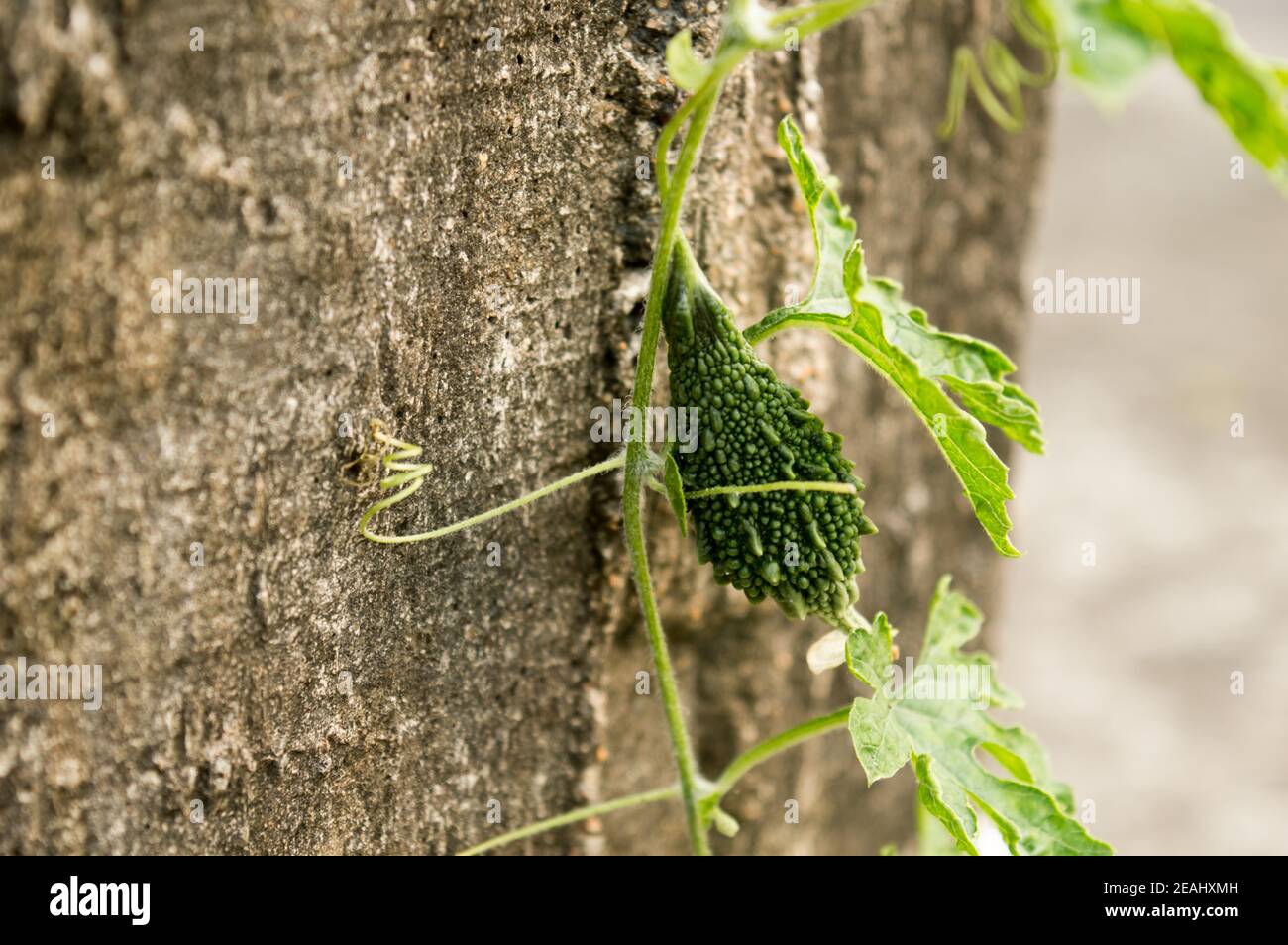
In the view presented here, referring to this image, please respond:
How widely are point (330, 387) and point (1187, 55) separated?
2.87ft

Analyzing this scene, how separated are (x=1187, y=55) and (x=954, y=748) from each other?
2.82 feet

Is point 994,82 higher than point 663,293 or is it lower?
higher

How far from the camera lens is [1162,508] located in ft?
15.5

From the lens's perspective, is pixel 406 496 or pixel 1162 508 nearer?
pixel 406 496

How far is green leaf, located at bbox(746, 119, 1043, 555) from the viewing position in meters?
1.28

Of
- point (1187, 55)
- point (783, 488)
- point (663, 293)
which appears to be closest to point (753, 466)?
point (783, 488)

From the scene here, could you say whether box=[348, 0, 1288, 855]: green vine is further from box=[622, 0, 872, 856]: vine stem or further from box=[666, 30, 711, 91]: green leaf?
box=[666, 30, 711, 91]: green leaf

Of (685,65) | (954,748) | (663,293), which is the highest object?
(685,65)

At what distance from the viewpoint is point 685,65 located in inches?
42.4

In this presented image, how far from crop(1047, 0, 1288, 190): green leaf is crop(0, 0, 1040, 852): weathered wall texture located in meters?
0.69

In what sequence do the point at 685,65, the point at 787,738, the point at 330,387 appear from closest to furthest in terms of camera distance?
the point at 685,65
the point at 330,387
the point at 787,738

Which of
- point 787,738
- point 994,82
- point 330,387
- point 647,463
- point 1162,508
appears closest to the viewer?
point 330,387

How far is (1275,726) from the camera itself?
3877 mm

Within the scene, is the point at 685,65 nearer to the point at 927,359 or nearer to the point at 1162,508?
the point at 927,359
